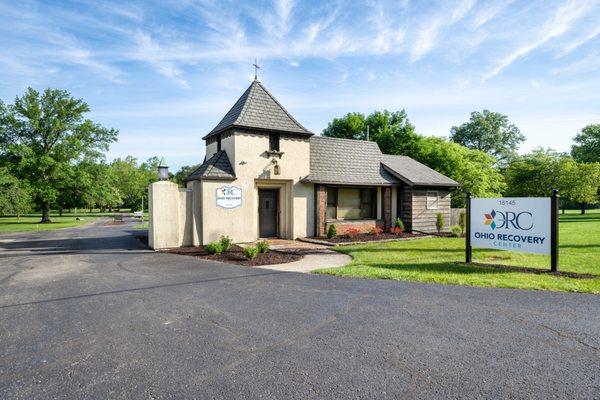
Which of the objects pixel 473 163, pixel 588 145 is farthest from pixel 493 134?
pixel 473 163

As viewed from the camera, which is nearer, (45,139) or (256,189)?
(256,189)

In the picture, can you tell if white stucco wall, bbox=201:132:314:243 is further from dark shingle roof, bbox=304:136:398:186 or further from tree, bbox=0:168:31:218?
tree, bbox=0:168:31:218

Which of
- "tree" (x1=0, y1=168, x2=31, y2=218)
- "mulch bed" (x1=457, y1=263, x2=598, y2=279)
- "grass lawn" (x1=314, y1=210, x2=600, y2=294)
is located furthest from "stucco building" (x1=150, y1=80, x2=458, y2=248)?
"tree" (x1=0, y1=168, x2=31, y2=218)

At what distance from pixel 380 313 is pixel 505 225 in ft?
21.5

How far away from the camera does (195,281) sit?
A: 8.66 metres

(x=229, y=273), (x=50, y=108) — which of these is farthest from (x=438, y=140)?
(x=50, y=108)

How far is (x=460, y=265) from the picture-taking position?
1059 cm

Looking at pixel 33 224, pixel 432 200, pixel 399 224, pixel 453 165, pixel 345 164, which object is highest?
pixel 453 165

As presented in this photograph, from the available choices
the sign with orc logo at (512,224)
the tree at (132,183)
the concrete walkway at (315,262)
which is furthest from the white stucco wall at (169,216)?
the tree at (132,183)

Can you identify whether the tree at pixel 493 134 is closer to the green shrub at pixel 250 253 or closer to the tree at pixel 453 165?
the tree at pixel 453 165

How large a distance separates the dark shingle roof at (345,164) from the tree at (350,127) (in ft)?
64.2

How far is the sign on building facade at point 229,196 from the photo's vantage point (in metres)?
15.4

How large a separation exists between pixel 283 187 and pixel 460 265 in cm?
951

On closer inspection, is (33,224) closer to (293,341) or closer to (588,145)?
(293,341)
